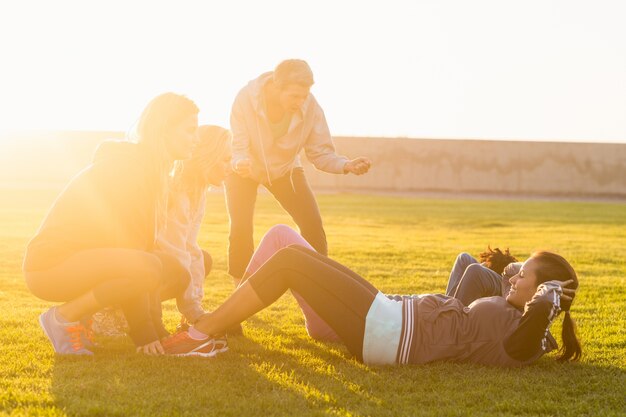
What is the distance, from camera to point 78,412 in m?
3.90

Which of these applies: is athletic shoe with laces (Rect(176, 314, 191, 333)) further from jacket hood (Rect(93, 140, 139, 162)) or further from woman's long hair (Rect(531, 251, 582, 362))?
woman's long hair (Rect(531, 251, 582, 362))

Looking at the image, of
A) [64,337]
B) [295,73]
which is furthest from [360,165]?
[64,337]

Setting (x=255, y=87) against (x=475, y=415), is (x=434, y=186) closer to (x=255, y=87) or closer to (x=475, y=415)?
(x=255, y=87)

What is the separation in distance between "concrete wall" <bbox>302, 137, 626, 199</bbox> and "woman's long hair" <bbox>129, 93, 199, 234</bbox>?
82.6 feet

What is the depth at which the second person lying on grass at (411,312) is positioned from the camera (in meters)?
4.61

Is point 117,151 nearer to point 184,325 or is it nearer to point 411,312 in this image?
point 184,325

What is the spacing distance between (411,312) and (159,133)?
1859 millimetres

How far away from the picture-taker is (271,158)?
7051 mm

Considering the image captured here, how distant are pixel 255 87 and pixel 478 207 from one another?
18513mm

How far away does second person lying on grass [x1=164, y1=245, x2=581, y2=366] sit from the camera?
15.1 feet

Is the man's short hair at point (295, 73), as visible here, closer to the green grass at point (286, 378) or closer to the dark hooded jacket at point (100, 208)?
the dark hooded jacket at point (100, 208)

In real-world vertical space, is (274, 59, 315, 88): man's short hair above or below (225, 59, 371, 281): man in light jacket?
above

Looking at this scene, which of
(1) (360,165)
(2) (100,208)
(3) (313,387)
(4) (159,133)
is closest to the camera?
(3) (313,387)

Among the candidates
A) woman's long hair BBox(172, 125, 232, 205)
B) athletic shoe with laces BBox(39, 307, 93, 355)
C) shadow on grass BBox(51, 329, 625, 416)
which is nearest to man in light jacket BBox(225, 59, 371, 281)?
woman's long hair BBox(172, 125, 232, 205)
